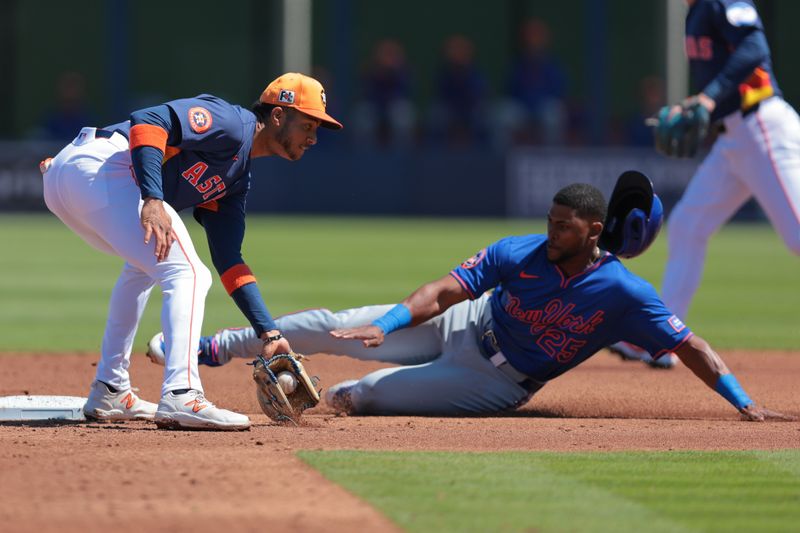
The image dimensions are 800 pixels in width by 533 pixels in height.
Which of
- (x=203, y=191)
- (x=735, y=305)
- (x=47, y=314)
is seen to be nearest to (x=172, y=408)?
(x=203, y=191)

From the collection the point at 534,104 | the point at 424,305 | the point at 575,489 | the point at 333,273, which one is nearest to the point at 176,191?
the point at 424,305

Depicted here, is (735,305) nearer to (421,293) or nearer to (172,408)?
(421,293)

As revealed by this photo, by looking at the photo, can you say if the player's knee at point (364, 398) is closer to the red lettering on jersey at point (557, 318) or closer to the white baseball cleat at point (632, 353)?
the red lettering on jersey at point (557, 318)

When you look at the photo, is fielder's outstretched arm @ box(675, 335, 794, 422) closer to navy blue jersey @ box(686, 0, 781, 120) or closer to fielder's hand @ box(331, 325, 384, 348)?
Answer: fielder's hand @ box(331, 325, 384, 348)

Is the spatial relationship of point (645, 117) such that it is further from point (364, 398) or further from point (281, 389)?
point (281, 389)

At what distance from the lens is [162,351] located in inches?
257

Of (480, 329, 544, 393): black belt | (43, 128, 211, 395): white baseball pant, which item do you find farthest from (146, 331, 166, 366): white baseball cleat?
(480, 329, 544, 393): black belt

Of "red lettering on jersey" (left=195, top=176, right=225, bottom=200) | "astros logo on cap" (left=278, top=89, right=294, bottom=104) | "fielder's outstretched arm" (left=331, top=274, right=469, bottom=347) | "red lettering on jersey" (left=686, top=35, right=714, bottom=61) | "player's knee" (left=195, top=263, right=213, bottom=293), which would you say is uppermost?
"red lettering on jersey" (left=686, top=35, right=714, bottom=61)

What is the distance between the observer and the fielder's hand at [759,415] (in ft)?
20.3

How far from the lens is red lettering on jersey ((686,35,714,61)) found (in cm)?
792

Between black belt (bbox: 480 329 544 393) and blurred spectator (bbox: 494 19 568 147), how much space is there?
16250mm

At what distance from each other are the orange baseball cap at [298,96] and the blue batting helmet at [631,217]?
5.14 ft

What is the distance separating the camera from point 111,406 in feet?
20.1

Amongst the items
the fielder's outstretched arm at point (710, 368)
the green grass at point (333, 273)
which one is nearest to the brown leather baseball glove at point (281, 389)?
the fielder's outstretched arm at point (710, 368)
